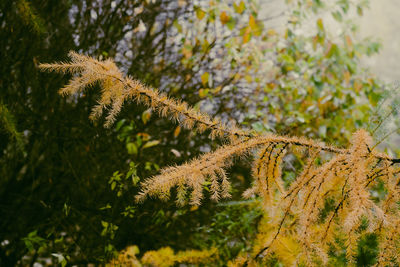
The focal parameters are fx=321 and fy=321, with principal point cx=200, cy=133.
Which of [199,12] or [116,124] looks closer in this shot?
[116,124]

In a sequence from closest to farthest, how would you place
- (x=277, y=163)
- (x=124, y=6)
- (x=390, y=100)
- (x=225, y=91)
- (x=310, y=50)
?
(x=277, y=163) < (x=390, y=100) < (x=124, y=6) < (x=225, y=91) < (x=310, y=50)

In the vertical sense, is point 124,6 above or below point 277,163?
above

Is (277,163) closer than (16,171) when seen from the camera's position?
Yes

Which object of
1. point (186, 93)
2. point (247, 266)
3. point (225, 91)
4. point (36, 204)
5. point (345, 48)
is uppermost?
point (345, 48)

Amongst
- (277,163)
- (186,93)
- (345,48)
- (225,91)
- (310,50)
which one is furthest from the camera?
(310,50)

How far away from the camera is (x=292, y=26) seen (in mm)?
2799

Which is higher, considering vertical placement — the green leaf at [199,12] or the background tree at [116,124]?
the green leaf at [199,12]

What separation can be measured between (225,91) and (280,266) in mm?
1694

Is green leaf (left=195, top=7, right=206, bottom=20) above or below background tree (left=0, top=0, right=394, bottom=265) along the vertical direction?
above

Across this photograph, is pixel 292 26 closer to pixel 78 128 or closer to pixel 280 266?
pixel 78 128

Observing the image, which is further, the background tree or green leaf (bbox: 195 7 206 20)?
green leaf (bbox: 195 7 206 20)

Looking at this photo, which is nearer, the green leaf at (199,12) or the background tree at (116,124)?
the background tree at (116,124)

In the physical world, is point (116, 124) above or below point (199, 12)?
below

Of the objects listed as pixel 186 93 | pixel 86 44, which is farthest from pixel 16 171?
pixel 186 93
